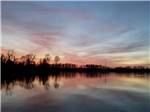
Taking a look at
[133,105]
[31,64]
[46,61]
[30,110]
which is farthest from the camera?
[46,61]

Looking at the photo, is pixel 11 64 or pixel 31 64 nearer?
pixel 11 64

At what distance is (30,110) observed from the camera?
5.49 metres

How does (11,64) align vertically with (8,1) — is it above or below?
below

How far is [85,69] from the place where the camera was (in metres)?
70.1

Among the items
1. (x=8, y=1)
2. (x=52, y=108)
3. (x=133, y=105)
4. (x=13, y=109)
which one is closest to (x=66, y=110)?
(x=52, y=108)

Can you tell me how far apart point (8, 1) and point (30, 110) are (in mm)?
2854

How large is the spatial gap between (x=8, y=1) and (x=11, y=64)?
69.7ft

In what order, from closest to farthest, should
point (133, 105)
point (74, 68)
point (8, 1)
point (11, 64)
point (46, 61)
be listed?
point (8, 1), point (133, 105), point (11, 64), point (46, 61), point (74, 68)

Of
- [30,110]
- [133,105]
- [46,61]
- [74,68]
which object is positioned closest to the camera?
[30,110]

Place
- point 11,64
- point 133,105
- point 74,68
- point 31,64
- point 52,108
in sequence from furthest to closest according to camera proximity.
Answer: point 74,68 → point 31,64 → point 11,64 → point 133,105 → point 52,108

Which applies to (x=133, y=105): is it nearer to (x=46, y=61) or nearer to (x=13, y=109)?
(x=13, y=109)

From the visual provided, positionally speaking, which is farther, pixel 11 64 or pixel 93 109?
pixel 11 64

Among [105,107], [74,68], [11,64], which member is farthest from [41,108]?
[74,68]

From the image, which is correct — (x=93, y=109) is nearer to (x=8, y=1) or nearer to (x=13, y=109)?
(x=13, y=109)
